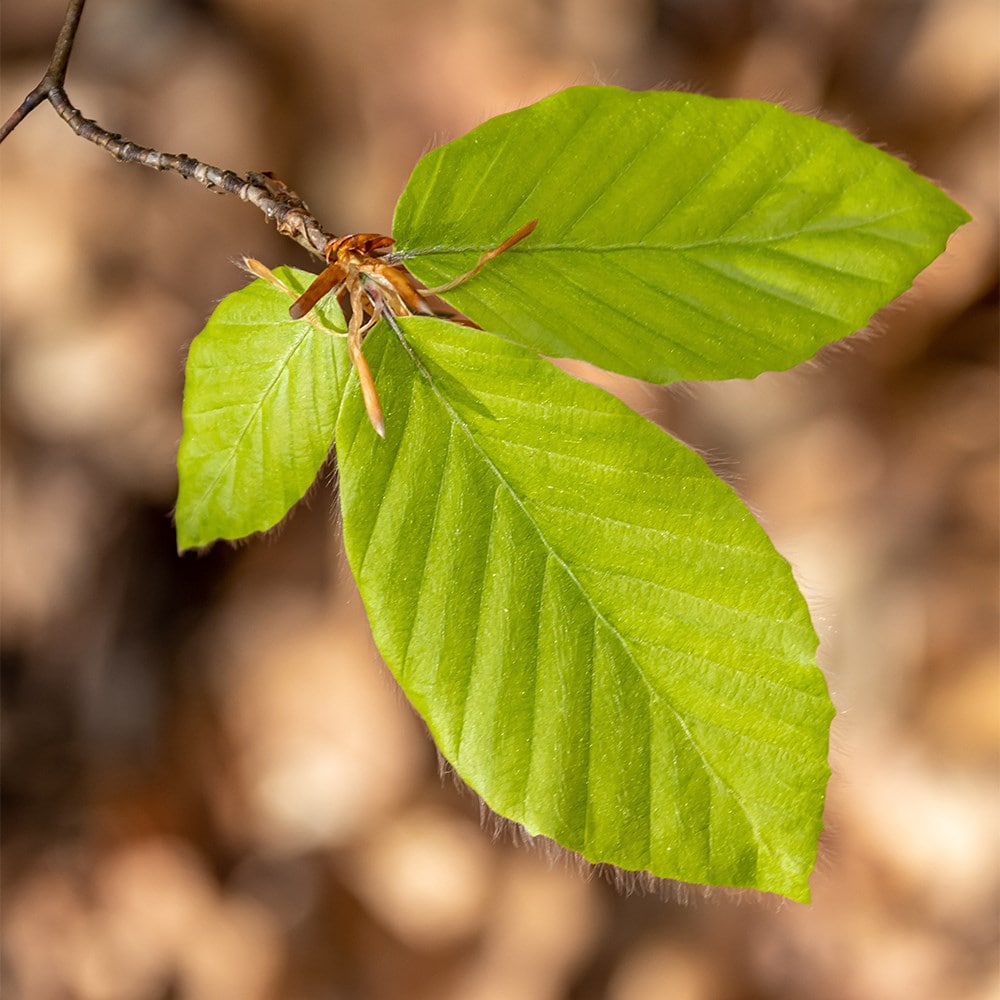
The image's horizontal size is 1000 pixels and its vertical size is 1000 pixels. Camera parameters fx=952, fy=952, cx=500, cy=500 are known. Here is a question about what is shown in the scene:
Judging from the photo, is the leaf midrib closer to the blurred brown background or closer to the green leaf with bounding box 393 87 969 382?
the green leaf with bounding box 393 87 969 382

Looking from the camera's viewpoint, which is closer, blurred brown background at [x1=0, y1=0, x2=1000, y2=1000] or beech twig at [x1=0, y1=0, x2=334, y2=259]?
beech twig at [x1=0, y1=0, x2=334, y2=259]

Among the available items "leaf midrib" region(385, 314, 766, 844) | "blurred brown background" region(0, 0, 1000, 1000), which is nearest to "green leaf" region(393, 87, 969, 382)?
"leaf midrib" region(385, 314, 766, 844)

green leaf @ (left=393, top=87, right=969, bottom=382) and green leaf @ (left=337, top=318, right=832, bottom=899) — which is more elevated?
green leaf @ (left=393, top=87, right=969, bottom=382)

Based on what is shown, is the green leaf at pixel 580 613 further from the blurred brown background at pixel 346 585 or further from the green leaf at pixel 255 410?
the blurred brown background at pixel 346 585

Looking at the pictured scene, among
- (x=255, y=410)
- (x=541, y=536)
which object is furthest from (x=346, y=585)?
(x=541, y=536)

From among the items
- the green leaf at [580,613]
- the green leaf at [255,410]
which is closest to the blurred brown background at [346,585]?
the green leaf at [255,410]

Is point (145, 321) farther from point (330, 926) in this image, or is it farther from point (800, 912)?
point (800, 912)

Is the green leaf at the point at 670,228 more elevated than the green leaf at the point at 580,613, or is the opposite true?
the green leaf at the point at 670,228
